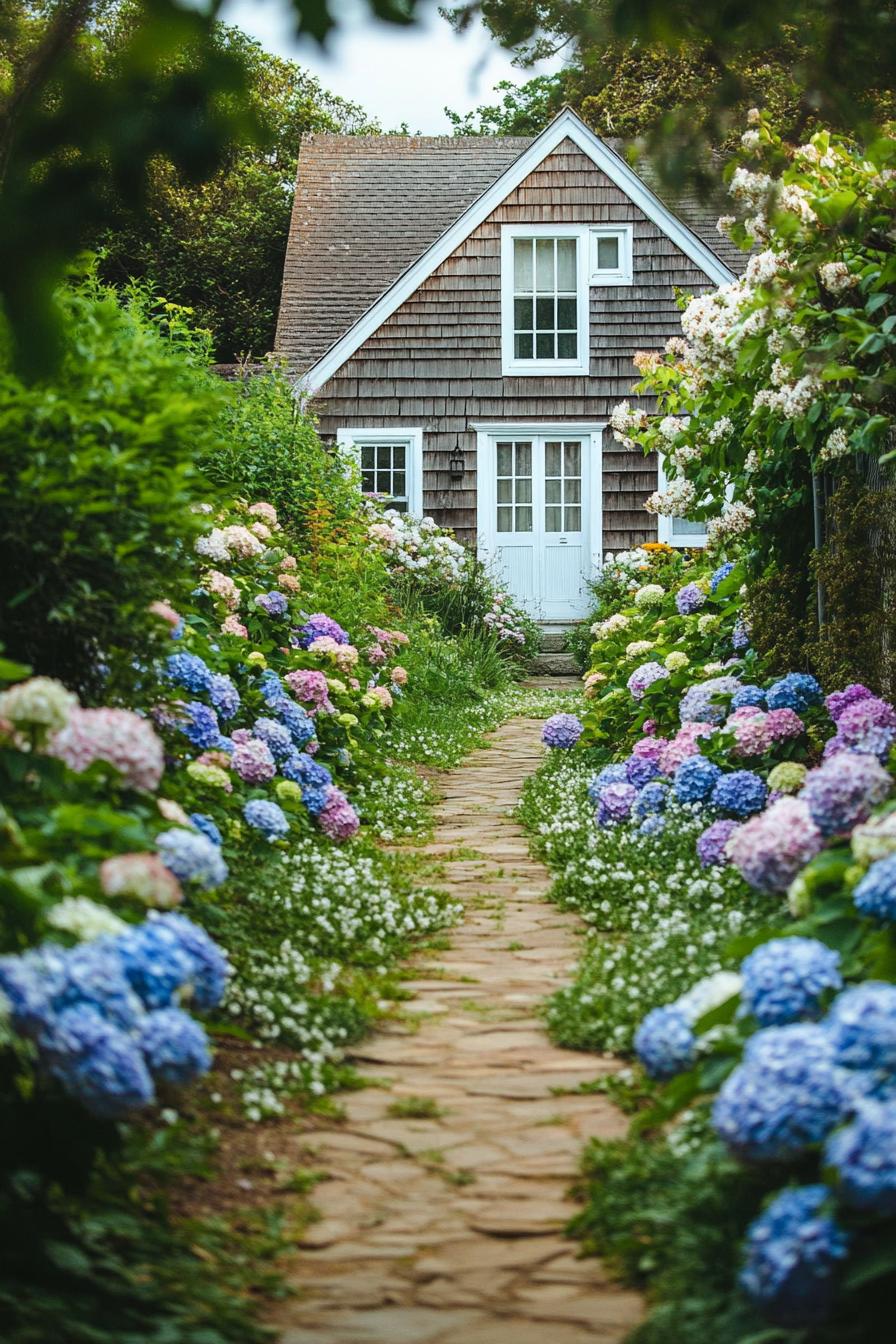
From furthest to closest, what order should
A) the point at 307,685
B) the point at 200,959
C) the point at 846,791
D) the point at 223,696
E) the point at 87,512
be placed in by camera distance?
the point at 307,685
the point at 223,696
the point at 87,512
the point at 846,791
the point at 200,959

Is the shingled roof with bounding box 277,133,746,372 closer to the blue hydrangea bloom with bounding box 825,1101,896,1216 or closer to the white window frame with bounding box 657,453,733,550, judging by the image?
the white window frame with bounding box 657,453,733,550

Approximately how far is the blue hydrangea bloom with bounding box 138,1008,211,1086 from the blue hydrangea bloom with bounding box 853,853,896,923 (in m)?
1.36

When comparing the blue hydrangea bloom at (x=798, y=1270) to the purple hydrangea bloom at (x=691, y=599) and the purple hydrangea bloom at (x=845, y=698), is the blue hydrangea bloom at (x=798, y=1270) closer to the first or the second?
the purple hydrangea bloom at (x=845, y=698)

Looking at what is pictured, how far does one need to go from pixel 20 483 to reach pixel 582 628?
12.8 metres

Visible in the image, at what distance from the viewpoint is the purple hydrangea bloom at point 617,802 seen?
6.38 meters

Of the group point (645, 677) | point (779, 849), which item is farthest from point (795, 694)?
point (779, 849)

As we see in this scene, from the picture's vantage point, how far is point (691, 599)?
325 inches

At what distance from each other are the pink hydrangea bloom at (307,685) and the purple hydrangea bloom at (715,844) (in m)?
2.35

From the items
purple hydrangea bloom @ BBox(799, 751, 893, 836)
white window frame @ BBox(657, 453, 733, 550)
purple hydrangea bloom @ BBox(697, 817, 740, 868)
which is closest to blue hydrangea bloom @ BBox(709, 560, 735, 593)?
purple hydrangea bloom @ BBox(697, 817, 740, 868)

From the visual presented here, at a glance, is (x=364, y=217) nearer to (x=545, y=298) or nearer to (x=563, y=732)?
(x=545, y=298)

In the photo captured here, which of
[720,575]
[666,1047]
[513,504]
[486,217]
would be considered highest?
[486,217]

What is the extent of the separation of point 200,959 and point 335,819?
315 cm

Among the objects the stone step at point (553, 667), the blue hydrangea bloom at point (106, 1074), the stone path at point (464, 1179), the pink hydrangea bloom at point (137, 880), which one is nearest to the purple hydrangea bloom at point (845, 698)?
the stone path at point (464, 1179)

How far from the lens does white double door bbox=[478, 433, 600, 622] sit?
58.0 feet
